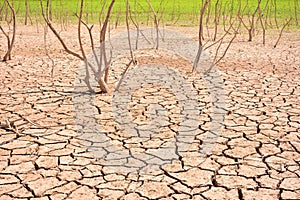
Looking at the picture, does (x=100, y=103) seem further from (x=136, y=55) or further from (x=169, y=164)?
(x=136, y=55)

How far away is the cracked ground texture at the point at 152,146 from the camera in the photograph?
9.00ft

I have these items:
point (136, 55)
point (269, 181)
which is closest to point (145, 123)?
point (269, 181)

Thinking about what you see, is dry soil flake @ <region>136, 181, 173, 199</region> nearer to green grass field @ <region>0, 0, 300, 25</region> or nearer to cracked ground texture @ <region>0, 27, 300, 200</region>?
cracked ground texture @ <region>0, 27, 300, 200</region>

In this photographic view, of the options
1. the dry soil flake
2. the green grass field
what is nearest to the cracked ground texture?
the dry soil flake

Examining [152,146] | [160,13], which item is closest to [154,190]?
[152,146]

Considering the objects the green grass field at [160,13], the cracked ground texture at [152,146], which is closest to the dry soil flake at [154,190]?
the cracked ground texture at [152,146]

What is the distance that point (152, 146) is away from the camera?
11.3 feet

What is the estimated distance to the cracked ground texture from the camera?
2744 millimetres

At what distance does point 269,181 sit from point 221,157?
19.0 inches

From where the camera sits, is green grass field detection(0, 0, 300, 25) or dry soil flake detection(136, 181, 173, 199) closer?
dry soil flake detection(136, 181, 173, 199)

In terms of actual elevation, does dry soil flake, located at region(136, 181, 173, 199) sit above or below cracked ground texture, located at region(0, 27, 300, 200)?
below

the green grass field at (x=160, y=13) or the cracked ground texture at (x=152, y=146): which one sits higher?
the green grass field at (x=160, y=13)

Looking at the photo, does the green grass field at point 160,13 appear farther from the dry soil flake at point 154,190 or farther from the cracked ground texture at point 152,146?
the dry soil flake at point 154,190

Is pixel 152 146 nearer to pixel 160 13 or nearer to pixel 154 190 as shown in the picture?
pixel 154 190
